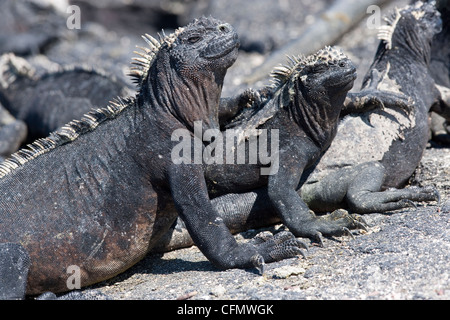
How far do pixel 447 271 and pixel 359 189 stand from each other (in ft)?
3.80

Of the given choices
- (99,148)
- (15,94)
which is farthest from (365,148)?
(15,94)

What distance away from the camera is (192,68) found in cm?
361

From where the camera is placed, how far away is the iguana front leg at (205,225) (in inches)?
141

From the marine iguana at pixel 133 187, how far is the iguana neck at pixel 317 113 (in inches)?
29.0

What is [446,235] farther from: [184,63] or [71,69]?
[71,69]

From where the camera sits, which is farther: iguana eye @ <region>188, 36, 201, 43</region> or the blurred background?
the blurred background

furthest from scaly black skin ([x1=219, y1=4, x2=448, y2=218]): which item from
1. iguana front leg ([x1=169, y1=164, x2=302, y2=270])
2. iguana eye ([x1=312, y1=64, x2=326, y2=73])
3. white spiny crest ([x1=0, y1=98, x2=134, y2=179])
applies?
white spiny crest ([x1=0, y1=98, x2=134, y2=179])

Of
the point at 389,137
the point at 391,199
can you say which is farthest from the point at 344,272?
the point at 389,137

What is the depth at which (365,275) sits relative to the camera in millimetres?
3209

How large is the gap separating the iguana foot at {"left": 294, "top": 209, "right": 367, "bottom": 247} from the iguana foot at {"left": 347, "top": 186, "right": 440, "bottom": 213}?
0.27 meters

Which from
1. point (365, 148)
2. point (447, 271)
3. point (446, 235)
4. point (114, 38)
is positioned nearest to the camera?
point (447, 271)

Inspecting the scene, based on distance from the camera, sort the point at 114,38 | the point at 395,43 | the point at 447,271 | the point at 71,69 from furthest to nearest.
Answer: the point at 114,38 < the point at 71,69 < the point at 395,43 < the point at 447,271

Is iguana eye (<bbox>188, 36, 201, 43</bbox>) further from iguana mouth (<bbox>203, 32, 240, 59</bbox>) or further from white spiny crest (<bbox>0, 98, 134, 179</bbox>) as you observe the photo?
white spiny crest (<bbox>0, 98, 134, 179</bbox>)

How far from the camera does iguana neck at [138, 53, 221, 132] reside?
3648 millimetres
